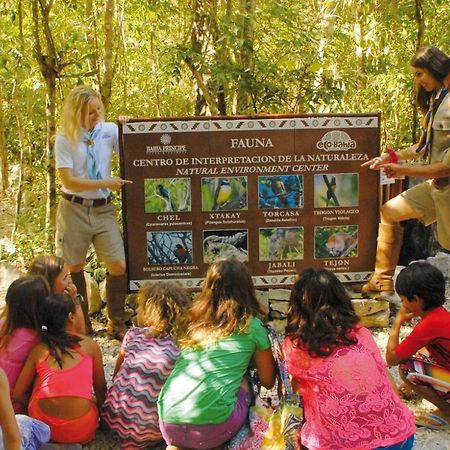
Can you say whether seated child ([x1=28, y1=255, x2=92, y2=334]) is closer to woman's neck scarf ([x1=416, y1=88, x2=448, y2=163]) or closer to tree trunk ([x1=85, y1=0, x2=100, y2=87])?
woman's neck scarf ([x1=416, y1=88, x2=448, y2=163])

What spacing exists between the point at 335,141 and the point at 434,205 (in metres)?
0.89

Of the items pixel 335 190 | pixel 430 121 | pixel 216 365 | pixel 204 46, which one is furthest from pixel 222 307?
pixel 204 46

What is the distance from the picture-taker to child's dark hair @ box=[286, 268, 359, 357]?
3.27 meters

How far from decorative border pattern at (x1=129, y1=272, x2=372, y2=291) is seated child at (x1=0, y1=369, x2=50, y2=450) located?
86.7 inches

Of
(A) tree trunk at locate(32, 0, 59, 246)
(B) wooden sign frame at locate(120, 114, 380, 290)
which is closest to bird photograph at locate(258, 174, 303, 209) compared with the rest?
(B) wooden sign frame at locate(120, 114, 380, 290)

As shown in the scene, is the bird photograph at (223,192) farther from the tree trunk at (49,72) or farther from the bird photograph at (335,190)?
the tree trunk at (49,72)

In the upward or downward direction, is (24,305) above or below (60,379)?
above

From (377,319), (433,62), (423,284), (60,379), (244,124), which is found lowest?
(377,319)

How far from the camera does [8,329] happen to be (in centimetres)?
376

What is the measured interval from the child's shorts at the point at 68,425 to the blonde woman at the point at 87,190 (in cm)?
176

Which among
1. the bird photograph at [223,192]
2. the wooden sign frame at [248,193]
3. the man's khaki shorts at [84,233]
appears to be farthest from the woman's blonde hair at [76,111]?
the bird photograph at [223,192]

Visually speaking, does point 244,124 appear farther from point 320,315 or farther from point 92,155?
point 320,315

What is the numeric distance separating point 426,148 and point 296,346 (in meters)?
2.42

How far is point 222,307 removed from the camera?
3.60m
